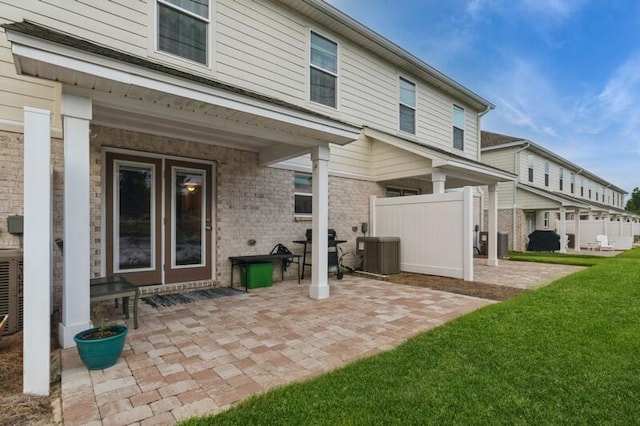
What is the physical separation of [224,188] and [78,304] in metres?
3.56

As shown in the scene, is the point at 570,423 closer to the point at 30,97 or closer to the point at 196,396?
the point at 196,396

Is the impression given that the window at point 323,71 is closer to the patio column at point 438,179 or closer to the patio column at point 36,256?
the patio column at point 438,179

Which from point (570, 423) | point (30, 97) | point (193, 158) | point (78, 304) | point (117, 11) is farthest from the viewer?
point (193, 158)

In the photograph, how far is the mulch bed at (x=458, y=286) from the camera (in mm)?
6191

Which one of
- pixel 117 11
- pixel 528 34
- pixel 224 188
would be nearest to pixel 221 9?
pixel 117 11

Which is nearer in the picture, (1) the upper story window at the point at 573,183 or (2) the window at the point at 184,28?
(2) the window at the point at 184,28

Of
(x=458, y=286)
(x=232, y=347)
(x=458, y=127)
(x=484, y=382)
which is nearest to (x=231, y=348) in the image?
(x=232, y=347)

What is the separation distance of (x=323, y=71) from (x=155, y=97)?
535 cm

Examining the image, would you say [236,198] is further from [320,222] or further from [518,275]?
[518,275]

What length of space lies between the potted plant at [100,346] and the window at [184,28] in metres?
4.96

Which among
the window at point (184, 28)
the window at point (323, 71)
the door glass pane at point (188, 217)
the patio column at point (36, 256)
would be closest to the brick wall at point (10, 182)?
the door glass pane at point (188, 217)

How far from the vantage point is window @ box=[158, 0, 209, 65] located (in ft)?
19.4

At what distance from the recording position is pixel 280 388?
2.65m

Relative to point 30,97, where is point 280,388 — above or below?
below
